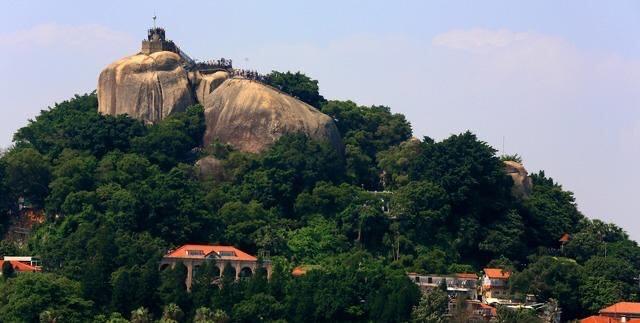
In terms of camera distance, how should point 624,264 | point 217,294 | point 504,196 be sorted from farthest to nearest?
point 504,196 < point 624,264 < point 217,294

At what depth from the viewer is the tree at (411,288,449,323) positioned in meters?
64.0

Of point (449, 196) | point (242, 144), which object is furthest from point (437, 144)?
point (242, 144)

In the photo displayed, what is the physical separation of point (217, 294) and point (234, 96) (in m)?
15.1

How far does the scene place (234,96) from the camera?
77.4 m

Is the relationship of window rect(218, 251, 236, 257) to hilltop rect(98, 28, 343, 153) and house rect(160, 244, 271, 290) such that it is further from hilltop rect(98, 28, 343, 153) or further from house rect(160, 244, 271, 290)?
hilltop rect(98, 28, 343, 153)

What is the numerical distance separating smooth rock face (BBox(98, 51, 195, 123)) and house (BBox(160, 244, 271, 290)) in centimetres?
1129

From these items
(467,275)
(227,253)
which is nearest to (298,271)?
(227,253)

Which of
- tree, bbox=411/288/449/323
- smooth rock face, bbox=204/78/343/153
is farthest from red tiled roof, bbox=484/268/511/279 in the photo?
Answer: smooth rock face, bbox=204/78/343/153

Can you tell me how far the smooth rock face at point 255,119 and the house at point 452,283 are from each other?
433 inches

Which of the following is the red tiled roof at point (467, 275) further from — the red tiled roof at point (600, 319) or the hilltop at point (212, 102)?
the hilltop at point (212, 102)

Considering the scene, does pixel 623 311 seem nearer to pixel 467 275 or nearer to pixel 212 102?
pixel 467 275

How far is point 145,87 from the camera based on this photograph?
77.6 m

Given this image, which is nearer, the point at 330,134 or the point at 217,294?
the point at 217,294

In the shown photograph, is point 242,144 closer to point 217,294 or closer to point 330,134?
point 330,134
